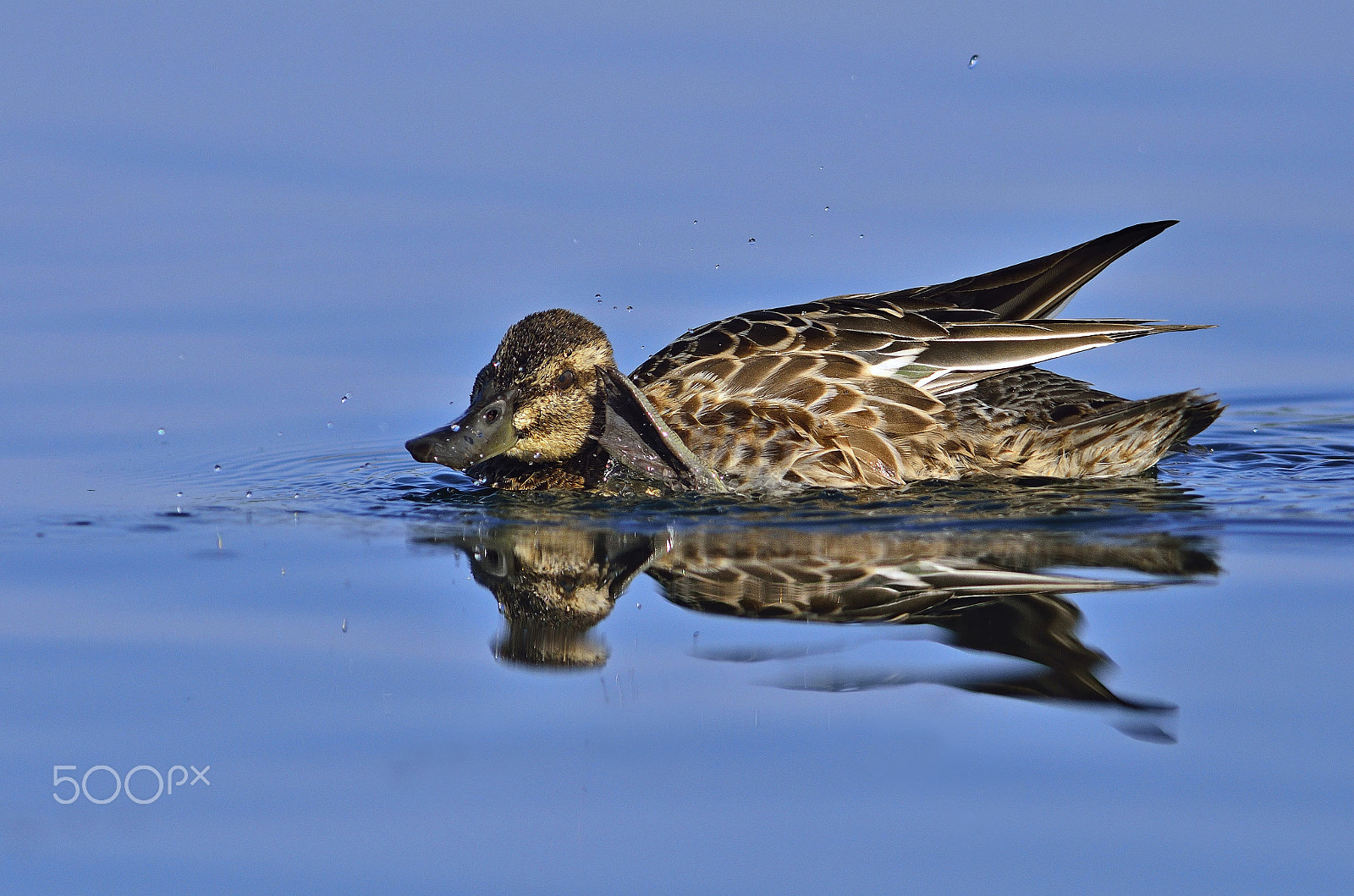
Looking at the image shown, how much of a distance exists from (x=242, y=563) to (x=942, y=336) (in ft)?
11.6

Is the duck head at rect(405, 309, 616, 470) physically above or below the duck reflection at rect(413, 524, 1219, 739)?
above

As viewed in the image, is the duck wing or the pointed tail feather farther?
the pointed tail feather

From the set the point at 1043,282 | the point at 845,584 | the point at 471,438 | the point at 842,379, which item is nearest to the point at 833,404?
the point at 842,379

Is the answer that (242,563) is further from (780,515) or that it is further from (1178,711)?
(1178,711)

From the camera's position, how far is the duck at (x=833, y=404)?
26.7 feet

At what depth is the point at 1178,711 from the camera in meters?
4.94

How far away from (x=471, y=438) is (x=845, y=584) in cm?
251

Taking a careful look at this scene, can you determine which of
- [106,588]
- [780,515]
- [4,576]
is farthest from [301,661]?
[780,515]

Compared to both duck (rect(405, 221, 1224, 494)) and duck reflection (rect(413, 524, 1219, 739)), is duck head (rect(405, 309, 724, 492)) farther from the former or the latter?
duck reflection (rect(413, 524, 1219, 739))

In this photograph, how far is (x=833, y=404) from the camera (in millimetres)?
8219

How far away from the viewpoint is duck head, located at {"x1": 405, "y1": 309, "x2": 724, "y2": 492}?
7.97m

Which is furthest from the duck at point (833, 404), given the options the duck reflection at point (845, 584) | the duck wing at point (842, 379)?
the duck reflection at point (845, 584)

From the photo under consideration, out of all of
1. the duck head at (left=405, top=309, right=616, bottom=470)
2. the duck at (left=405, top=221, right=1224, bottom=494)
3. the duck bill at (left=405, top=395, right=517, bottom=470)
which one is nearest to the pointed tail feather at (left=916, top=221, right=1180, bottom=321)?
the duck at (left=405, top=221, right=1224, bottom=494)

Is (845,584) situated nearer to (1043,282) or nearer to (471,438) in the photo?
(471,438)
